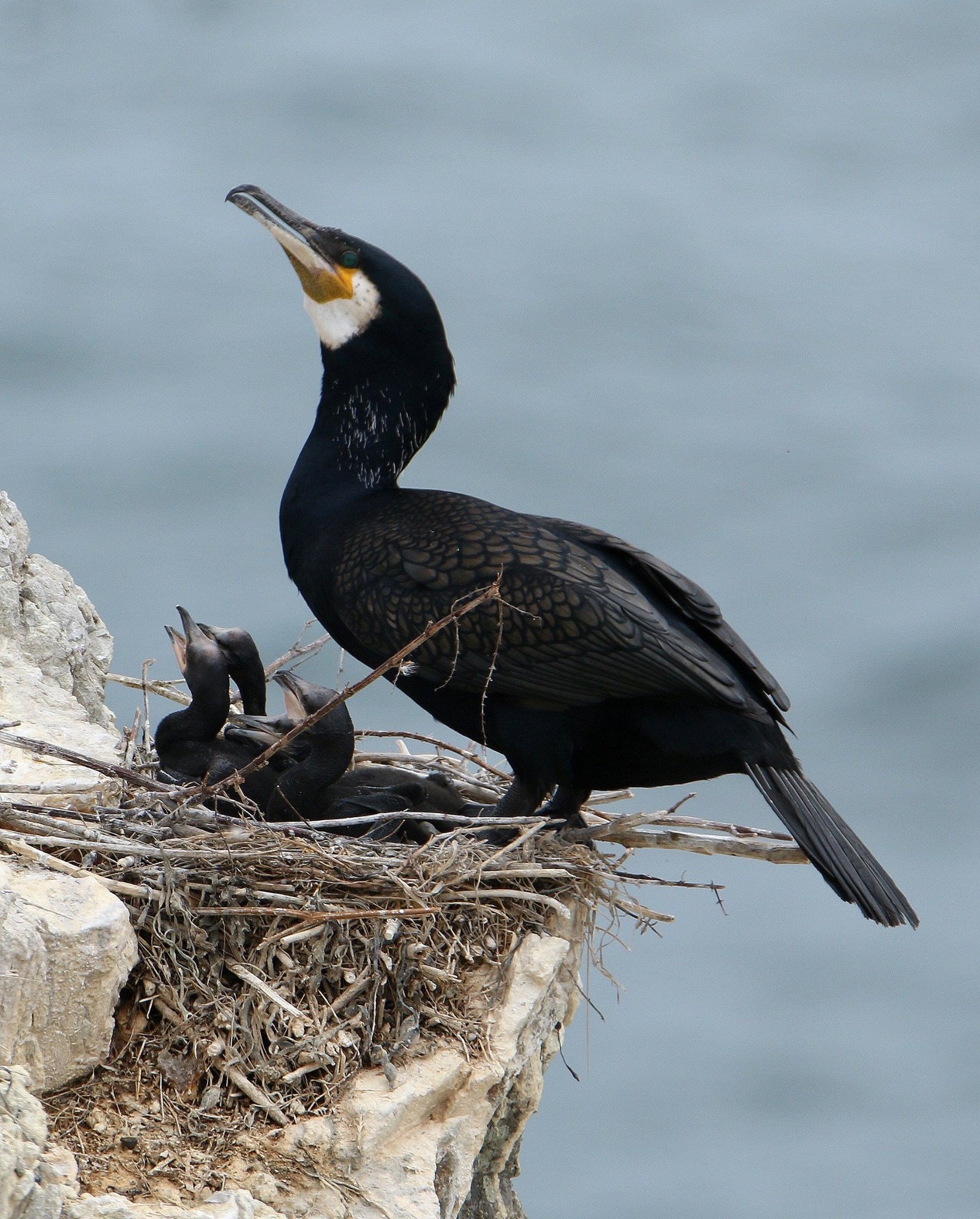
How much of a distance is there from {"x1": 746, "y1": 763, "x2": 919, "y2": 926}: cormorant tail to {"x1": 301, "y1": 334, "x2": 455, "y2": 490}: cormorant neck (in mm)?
1267

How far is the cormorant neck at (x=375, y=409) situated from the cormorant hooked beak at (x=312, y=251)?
139 mm

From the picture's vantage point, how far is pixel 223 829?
3531 mm

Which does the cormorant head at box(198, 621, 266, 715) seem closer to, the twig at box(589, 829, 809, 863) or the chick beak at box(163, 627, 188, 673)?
the chick beak at box(163, 627, 188, 673)

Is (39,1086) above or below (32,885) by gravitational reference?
below

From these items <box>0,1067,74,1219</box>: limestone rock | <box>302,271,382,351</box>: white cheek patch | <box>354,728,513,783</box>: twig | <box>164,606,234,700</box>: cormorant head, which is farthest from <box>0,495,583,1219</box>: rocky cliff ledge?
<box>302,271,382,351</box>: white cheek patch

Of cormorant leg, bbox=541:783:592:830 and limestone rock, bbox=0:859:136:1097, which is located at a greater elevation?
cormorant leg, bbox=541:783:592:830

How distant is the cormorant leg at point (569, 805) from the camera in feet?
14.1

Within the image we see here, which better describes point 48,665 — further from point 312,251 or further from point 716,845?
point 716,845

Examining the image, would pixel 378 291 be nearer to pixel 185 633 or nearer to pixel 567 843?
pixel 185 633

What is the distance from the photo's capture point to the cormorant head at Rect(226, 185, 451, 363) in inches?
182

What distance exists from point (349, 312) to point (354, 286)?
0.07 meters

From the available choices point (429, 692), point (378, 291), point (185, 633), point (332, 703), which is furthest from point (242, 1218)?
point (378, 291)

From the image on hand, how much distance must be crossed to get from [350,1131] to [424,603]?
53.3 inches

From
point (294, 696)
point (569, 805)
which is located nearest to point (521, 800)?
point (569, 805)
